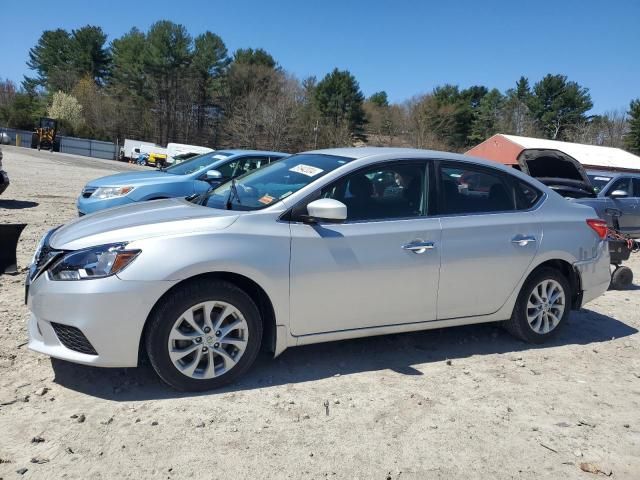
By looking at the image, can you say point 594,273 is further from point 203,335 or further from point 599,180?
point 599,180

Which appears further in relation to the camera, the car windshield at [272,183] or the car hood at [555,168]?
the car hood at [555,168]

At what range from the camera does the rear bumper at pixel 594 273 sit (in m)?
5.03

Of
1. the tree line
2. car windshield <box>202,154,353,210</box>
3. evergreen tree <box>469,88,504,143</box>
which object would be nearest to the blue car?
car windshield <box>202,154,353,210</box>

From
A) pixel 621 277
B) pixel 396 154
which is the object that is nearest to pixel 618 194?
pixel 621 277

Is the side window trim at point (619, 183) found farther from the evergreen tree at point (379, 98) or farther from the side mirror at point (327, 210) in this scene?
the evergreen tree at point (379, 98)

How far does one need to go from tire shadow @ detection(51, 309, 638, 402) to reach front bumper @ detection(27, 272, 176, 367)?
32 cm

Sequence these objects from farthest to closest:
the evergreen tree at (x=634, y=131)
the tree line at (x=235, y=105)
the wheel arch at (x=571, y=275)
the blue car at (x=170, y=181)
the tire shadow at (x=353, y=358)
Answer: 1. the tree line at (x=235, y=105)
2. the evergreen tree at (x=634, y=131)
3. the blue car at (x=170, y=181)
4. the wheel arch at (x=571, y=275)
5. the tire shadow at (x=353, y=358)

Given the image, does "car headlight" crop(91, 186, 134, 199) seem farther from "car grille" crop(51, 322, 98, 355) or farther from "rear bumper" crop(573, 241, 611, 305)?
"rear bumper" crop(573, 241, 611, 305)

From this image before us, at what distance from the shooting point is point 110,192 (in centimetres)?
829

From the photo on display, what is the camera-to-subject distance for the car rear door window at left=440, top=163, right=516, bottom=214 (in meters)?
4.49

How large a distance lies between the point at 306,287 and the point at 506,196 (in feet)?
7.07

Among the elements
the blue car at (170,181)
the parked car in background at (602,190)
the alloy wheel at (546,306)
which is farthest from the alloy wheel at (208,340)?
the parked car in background at (602,190)

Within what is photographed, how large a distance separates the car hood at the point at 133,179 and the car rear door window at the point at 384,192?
17.5 feet

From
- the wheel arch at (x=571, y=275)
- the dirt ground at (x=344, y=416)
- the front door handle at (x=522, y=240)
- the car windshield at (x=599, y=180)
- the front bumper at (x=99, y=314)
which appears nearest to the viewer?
the dirt ground at (x=344, y=416)
